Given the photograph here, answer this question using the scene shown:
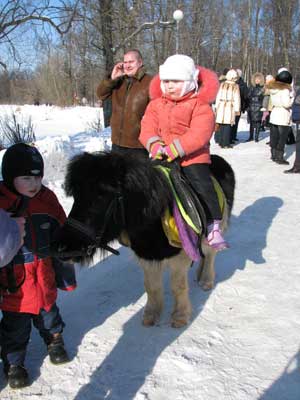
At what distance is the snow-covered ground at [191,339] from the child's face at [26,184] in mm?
1223

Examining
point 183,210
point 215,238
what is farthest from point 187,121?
point 215,238

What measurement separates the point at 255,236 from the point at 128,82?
8.52 ft

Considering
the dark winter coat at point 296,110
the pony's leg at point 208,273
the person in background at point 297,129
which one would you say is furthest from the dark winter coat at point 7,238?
the dark winter coat at point 296,110

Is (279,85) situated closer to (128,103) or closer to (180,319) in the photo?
(128,103)

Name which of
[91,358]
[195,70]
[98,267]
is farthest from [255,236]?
[91,358]

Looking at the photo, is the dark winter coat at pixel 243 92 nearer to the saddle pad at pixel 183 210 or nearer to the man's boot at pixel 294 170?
the man's boot at pixel 294 170

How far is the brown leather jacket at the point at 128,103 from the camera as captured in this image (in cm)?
447

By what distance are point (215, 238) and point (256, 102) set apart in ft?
33.7

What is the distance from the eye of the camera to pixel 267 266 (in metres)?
4.02

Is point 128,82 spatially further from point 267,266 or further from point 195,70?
point 267,266

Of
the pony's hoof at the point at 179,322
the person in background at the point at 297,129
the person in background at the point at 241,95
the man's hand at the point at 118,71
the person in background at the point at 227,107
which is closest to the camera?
the pony's hoof at the point at 179,322

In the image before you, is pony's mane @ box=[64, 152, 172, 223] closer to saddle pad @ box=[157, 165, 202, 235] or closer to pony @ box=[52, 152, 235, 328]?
pony @ box=[52, 152, 235, 328]

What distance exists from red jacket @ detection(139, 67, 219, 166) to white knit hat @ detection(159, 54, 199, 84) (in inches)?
6.3

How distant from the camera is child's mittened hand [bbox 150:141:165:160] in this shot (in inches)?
116
